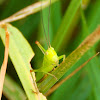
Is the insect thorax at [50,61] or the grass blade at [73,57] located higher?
the insect thorax at [50,61]

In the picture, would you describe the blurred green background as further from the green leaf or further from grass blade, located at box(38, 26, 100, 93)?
grass blade, located at box(38, 26, 100, 93)

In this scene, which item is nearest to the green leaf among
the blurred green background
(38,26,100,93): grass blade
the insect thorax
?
the blurred green background

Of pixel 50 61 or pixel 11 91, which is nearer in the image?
pixel 50 61

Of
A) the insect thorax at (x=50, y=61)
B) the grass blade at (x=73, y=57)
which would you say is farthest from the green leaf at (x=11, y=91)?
the grass blade at (x=73, y=57)

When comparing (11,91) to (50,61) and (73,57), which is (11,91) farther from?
(73,57)

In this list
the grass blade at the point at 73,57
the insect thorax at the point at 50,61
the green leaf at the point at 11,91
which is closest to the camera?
the grass blade at the point at 73,57

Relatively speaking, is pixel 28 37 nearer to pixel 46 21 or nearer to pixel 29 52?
pixel 46 21

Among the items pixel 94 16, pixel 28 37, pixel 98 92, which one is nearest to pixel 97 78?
pixel 98 92

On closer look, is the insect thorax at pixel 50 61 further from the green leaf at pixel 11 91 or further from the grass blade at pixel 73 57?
the green leaf at pixel 11 91

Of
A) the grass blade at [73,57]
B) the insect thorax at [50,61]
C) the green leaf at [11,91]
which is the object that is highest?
the green leaf at [11,91]

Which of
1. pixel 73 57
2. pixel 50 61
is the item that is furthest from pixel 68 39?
pixel 73 57
